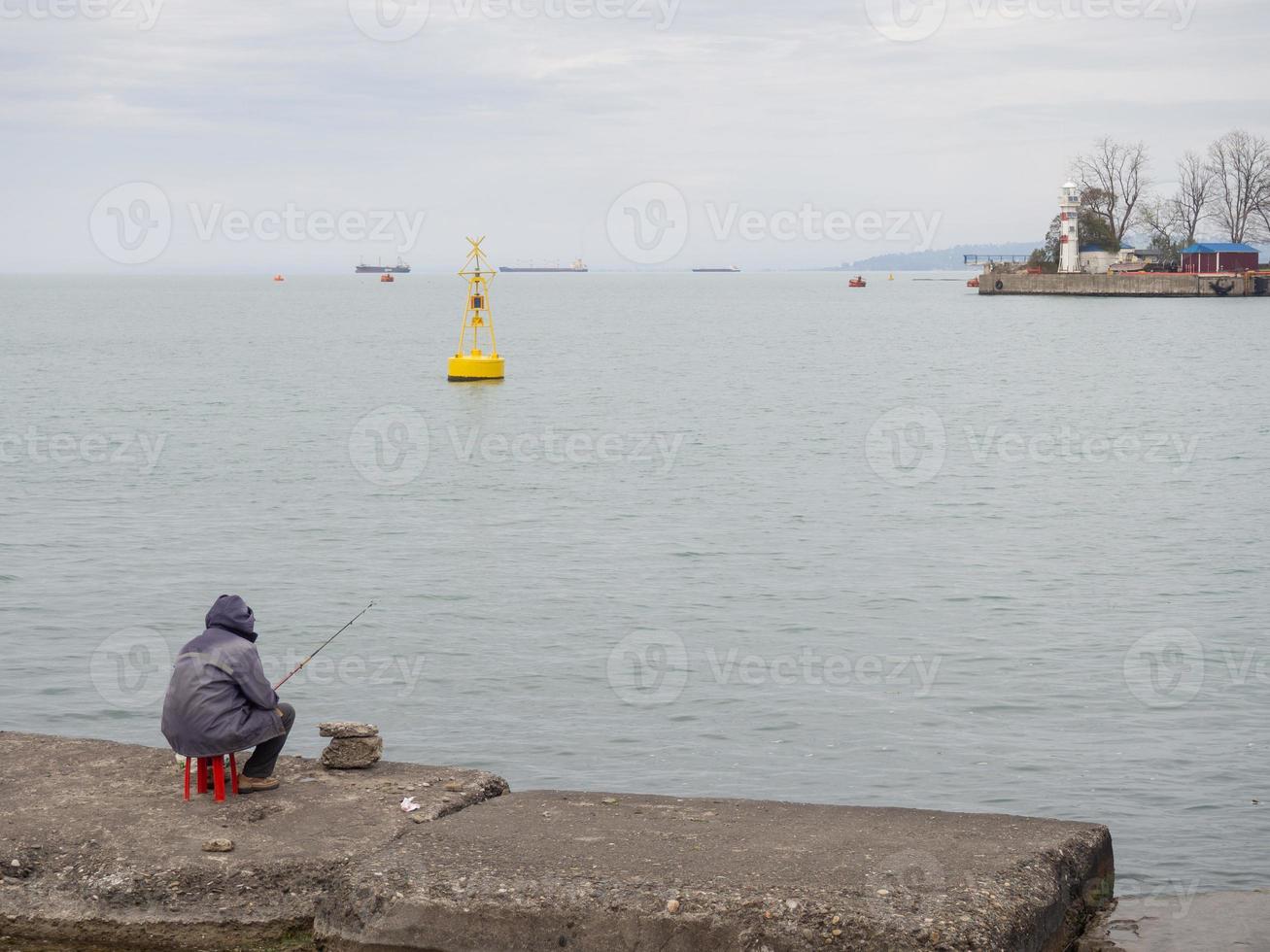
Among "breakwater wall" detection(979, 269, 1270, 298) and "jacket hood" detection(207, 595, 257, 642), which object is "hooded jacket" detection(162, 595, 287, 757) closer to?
"jacket hood" detection(207, 595, 257, 642)

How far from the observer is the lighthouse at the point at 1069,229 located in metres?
133

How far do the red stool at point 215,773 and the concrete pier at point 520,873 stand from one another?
97mm

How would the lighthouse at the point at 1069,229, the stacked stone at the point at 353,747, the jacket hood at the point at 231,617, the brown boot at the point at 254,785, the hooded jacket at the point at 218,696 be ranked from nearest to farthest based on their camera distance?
the hooded jacket at the point at 218,696 → the jacket hood at the point at 231,617 → the brown boot at the point at 254,785 → the stacked stone at the point at 353,747 → the lighthouse at the point at 1069,229

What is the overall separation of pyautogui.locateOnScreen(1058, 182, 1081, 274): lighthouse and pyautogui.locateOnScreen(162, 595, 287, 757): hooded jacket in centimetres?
13210

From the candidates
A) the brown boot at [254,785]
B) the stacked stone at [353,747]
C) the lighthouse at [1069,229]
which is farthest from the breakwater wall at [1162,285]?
the brown boot at [254,785]

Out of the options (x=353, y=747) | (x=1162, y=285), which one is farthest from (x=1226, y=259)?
(x=353, y=747)

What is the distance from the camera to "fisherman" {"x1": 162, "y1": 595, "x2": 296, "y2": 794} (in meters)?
8.20

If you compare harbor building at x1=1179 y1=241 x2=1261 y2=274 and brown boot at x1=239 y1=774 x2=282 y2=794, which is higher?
harbor building at x1=1179 y1=241 x2=1261 y2=274

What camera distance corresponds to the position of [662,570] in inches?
853

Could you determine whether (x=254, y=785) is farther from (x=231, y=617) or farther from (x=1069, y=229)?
(x=1069, y=229)

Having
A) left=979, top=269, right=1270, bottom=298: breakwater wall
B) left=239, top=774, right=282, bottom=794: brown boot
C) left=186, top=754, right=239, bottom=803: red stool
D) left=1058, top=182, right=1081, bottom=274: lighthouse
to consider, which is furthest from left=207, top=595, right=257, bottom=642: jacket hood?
left=979, top=269, right=1270, bottom=298: breakwater wall

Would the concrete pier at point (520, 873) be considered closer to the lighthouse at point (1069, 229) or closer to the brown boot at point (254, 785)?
the brown boot at point (254, 785)

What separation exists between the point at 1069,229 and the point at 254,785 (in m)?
137

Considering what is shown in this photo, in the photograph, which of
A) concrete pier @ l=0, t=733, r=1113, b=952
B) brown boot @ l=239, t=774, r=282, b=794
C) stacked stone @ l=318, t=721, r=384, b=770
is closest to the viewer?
concrete pier @ l=0, t=733, r=1113, b=952
